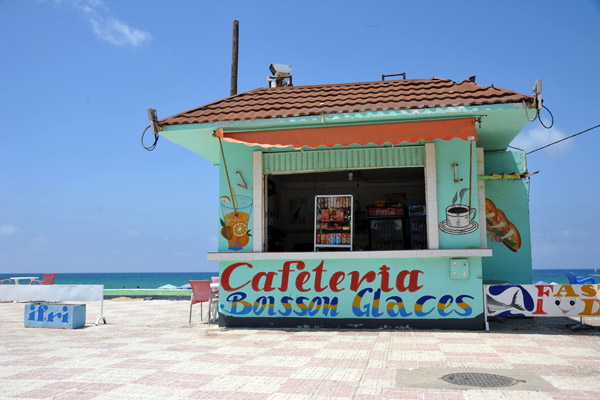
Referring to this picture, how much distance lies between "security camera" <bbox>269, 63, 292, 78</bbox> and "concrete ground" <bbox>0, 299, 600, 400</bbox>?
7250mm

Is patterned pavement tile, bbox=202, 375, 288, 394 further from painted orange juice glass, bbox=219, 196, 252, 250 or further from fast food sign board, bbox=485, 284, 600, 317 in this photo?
fast food sign board, bbox=485, 284, 600, 317

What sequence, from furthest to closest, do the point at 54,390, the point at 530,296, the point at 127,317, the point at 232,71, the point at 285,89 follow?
the point at 232,71 → the point at 127,317 → the point at 285,89 → the point at 530,296 → the point at 54,390

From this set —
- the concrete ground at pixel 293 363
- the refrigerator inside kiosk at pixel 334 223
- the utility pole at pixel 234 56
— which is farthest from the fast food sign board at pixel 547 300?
the utility pole at pixel 234 56

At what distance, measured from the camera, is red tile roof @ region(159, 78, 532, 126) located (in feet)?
32.8

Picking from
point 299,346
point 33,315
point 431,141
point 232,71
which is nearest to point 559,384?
point 299,346

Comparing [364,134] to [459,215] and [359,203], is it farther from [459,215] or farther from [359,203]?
[359,203]

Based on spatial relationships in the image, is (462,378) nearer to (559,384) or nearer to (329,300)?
(559,384)

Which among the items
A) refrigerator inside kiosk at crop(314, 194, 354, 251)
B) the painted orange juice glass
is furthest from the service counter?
refrigerator inside kiosk at crop(314, 194, 354, 251)

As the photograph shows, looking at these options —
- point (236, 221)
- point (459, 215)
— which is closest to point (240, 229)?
point (236, 221)

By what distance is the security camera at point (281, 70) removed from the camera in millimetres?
14172

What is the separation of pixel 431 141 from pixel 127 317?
8930mm

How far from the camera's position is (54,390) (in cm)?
547

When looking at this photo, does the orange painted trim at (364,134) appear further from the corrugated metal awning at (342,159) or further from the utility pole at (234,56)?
the utility pole at (234,56)

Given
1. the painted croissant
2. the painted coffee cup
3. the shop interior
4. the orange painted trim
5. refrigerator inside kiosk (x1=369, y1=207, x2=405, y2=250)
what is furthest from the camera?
the shop interior
